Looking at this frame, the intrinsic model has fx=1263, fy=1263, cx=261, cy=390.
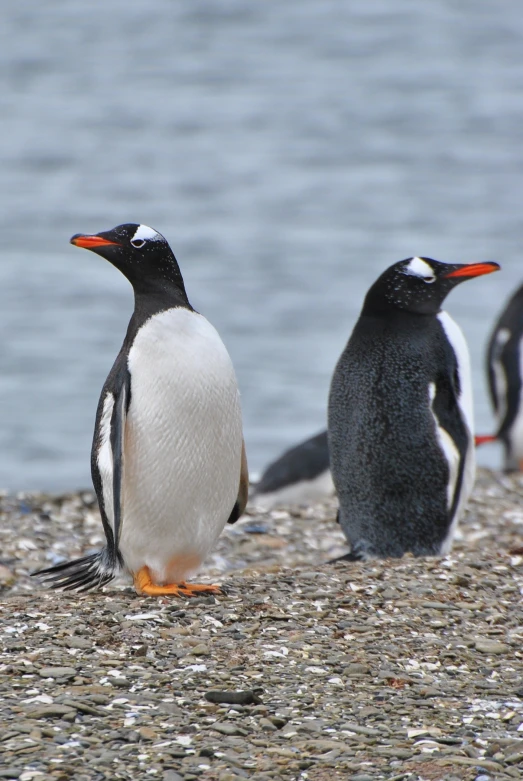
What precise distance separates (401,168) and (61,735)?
2603cm

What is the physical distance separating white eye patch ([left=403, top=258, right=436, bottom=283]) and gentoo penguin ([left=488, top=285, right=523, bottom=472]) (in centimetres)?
479

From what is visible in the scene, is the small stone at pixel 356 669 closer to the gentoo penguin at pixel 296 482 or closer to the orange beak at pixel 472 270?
the orange beak at pixel 472 270

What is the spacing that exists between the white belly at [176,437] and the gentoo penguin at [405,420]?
56.8 inches

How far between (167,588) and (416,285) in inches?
85.7

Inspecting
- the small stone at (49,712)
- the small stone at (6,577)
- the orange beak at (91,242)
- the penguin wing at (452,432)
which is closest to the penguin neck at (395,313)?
the penguin wing at (452,432)

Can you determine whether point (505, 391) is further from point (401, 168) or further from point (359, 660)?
point (401, 168)

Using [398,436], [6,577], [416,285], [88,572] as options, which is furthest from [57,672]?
[416,285]

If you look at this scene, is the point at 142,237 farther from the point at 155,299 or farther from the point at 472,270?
the point at 472,270

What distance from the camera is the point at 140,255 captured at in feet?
14.9

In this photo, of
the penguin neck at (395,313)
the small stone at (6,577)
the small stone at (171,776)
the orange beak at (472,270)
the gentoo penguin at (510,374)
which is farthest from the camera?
the gentoo penguin at (510,374)

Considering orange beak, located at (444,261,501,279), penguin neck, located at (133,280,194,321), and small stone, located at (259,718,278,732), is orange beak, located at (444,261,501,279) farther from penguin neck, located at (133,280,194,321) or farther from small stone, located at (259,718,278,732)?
small stone, located at (259,718,278,732)

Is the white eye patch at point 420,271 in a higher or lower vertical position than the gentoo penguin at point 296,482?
higher

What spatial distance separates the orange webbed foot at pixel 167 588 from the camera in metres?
4.43

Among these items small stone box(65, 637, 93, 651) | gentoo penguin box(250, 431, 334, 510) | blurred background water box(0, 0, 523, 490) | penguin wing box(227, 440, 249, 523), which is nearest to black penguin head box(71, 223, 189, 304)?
penguin wing box(227, 440, 249, 523)
